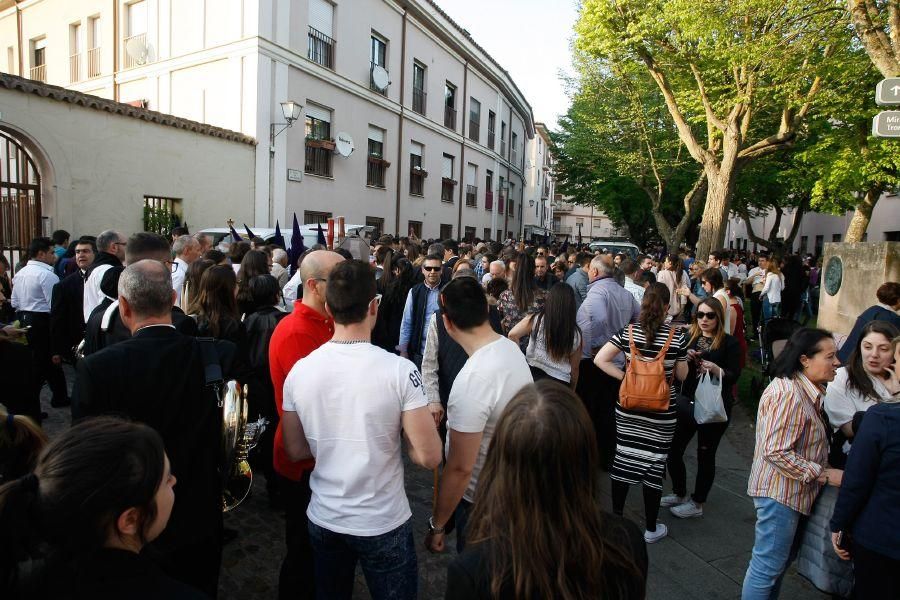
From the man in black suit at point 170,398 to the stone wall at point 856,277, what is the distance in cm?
828

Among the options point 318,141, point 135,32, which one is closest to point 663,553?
point 318,141

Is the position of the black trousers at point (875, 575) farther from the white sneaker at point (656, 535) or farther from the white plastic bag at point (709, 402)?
the white plastic bag at point (709, 402)

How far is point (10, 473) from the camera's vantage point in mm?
1667

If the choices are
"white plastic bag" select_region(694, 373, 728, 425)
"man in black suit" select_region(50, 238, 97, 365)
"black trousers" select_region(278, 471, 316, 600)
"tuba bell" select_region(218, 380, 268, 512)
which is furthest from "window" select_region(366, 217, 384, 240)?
"black trousers" select_region(278, 471, 316, 600)

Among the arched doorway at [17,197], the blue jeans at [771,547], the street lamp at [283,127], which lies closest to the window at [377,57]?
the street lamp at [283,127]

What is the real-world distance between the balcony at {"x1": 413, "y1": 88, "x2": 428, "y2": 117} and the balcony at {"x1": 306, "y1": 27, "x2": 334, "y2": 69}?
5174mm

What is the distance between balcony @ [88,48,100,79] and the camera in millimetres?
17172

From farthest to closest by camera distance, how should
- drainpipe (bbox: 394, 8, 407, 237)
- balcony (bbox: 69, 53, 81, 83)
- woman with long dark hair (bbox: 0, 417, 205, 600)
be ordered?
drainpipe (bbox: 394, 8, 407, 237)
balcony (bbox: 69, 53, 81, 83)
woman with long dark hair (bbox: 0, 417, 205, 600)

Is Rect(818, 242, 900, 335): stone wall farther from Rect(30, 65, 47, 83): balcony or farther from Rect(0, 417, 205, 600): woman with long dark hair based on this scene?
Rect(30, 65, 47, 83): balcony

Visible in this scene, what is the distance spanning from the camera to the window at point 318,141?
52.9ft

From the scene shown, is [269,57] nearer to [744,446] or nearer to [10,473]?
[744,446]

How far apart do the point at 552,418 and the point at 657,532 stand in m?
3.07

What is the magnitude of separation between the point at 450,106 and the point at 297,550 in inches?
938

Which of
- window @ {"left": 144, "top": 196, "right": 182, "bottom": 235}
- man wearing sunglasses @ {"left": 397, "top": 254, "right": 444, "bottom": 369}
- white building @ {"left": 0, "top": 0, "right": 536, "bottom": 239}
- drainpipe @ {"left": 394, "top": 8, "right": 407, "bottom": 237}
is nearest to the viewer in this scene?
man wearing sunglasses @ {"left": 397, "top": 254, "right": 444, "bottom": 369}
